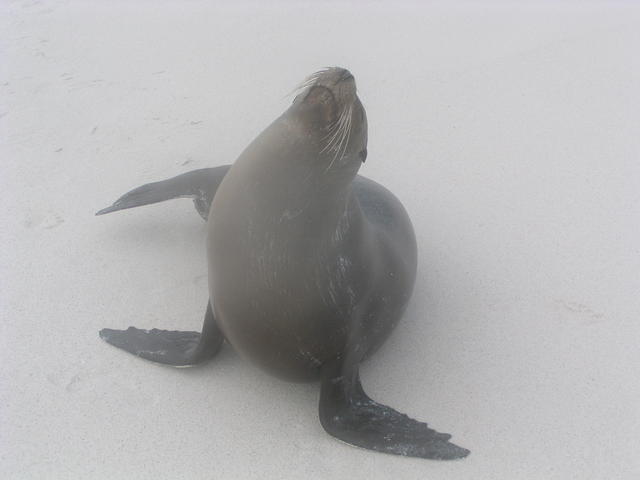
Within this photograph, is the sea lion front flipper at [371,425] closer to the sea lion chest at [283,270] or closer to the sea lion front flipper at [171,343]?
the sea lion chest at [283,270]

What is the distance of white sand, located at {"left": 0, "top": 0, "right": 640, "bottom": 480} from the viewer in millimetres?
2668

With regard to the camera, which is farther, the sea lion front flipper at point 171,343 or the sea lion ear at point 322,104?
the sea lion front flipper at point 171,343

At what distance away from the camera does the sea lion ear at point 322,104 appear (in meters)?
2.22

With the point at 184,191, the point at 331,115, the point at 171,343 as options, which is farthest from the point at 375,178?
the point at 331,115

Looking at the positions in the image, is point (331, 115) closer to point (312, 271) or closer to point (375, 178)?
point (312, 271)

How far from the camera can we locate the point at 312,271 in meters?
2.52

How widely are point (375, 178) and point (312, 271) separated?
5.85ft

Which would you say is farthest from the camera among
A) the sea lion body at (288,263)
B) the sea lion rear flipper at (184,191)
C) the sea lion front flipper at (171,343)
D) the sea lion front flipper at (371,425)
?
the sea lion rear flipper at (184,191)

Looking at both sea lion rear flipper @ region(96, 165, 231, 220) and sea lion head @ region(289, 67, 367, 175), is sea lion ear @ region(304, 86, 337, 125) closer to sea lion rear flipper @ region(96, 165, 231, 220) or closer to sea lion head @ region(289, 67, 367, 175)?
sea lion head @ region(289, 67, 367, 175)

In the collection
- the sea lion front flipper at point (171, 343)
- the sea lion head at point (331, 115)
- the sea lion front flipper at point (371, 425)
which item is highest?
the sea lion head at point (331, 115)

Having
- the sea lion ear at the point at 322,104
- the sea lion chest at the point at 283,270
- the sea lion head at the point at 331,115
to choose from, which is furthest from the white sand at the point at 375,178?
the sea lion ear at the point at 322,104

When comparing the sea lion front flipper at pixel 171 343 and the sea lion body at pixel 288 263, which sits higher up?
the sea lion body at pixel 288 263

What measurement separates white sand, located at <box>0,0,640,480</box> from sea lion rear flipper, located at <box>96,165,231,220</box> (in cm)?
13

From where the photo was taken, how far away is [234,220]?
2436mm
